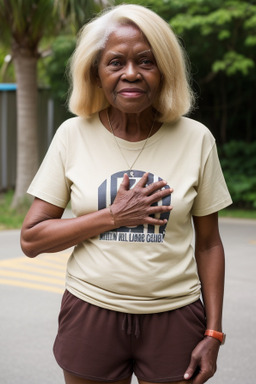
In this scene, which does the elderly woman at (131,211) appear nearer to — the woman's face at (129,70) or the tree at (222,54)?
the woman's face at (129,70)

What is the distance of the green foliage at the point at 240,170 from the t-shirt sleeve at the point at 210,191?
12.5 metres

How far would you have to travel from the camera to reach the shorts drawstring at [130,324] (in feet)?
6.51

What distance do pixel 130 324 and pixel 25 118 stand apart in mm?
11348

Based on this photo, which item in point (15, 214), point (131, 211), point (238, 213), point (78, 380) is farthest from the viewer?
point (238, 213)

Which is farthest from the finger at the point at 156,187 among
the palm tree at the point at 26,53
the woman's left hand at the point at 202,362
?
the palm tree at the point at 26,53

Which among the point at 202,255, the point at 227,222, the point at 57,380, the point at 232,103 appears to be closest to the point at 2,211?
the point at 227,222

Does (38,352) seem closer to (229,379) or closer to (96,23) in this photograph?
(229,379)

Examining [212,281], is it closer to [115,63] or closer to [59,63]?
[115,63]

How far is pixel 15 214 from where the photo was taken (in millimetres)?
12586

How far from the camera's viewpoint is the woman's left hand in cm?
202

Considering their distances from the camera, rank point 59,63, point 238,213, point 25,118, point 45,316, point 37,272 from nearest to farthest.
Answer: point 45,316, point 37,272, point 25,118, point 238,213, point 59,63

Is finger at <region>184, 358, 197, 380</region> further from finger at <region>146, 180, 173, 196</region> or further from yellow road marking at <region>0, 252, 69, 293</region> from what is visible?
yellow road marking at <region>0, 252, 69, 293</region>

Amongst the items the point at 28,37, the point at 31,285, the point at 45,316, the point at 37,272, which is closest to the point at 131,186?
the point at 45,316

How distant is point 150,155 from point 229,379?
9.39ft
